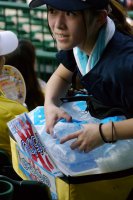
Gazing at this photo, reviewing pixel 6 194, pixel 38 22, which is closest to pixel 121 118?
pixel 6 194

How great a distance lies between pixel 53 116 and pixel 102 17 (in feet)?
1.32

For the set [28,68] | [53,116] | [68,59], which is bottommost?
[28,68]

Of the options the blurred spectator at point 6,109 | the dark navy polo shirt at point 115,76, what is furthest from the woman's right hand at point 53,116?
the blurred spectator at point 6,109

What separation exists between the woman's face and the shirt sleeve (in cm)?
26

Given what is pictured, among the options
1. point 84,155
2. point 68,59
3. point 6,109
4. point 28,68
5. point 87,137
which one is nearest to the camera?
point 87,137

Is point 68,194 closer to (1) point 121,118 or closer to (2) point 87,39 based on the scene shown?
(1) point 121,118

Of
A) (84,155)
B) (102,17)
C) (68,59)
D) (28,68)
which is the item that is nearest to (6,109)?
(68,59)

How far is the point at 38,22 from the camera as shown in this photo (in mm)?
5387

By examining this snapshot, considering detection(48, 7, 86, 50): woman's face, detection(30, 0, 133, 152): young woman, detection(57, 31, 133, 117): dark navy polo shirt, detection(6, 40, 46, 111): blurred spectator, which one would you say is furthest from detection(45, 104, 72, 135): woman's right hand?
detection(6, 40, 46, 111): blurred spectator

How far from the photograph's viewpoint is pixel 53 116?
198cm

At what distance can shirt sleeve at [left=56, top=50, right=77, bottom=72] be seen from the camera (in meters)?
2.16

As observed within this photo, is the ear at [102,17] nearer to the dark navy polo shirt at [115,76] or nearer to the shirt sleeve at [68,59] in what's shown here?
the dark navy polo shirt at [115,76]

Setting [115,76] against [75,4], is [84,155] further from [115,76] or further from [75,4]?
[75,4]

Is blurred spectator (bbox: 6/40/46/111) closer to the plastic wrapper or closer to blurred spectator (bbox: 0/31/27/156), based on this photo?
blurred spectator (bbox: 0/31/27/156)
